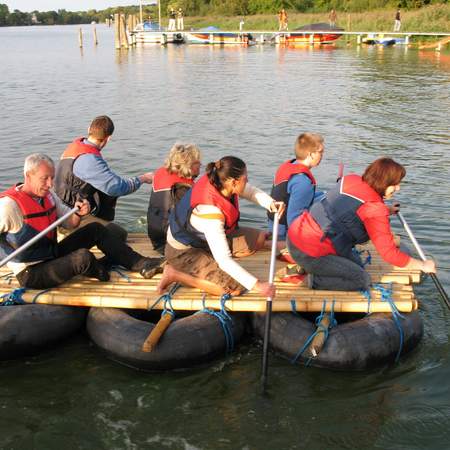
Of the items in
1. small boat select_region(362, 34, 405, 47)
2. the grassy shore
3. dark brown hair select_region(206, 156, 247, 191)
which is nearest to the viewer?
dark brown hair select_region(206, 156, 247, 191)

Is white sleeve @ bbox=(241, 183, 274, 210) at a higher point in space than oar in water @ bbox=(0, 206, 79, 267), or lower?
higher

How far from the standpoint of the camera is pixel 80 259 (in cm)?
620

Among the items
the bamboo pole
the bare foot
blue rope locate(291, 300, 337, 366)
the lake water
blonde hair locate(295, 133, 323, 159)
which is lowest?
the lake water

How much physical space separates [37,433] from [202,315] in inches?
72.2

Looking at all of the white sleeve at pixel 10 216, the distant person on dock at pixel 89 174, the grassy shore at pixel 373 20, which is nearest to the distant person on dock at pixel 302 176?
the distant person on dock at pixel 89 174

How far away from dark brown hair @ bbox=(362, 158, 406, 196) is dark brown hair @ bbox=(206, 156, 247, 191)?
1.19 metres

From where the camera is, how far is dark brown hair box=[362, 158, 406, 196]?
5.50 metres

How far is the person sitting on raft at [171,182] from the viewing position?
6.73m

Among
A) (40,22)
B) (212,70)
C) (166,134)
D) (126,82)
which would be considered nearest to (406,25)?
(212,70)

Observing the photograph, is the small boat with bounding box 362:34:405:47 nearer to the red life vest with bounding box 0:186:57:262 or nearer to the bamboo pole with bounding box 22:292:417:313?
the bamboo pole with bounding box 22:292:417:313

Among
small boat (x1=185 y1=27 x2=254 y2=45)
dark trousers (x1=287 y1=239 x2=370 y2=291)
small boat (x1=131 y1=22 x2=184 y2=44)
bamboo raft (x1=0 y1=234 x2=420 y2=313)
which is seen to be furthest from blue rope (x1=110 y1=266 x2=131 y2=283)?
small boat (x1=131 y1=22 x2=184 y2=44)

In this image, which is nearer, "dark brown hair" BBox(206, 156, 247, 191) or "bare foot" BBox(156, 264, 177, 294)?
"dark brown hair" BBox(206, 156, 247, 191)

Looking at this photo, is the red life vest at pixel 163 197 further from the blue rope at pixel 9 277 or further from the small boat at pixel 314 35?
the small boat at pixel 314 35

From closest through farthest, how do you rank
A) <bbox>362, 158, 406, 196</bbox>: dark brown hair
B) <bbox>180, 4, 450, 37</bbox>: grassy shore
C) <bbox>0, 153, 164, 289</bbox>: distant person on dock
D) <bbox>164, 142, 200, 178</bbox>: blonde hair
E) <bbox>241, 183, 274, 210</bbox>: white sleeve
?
<bbox>362, 158, 406, 196</bbox>: dark brown hair < <bbox>0, 153, 164, 289</bbox>: distant person on dock < <bbox>241, 183, 274, 210</bbox>: white sleeve < <bbox>164, 142, 200, 178</bbox>: blonde hair < <bbox>180, 4, 450, 37</bbox>: grassy shore
